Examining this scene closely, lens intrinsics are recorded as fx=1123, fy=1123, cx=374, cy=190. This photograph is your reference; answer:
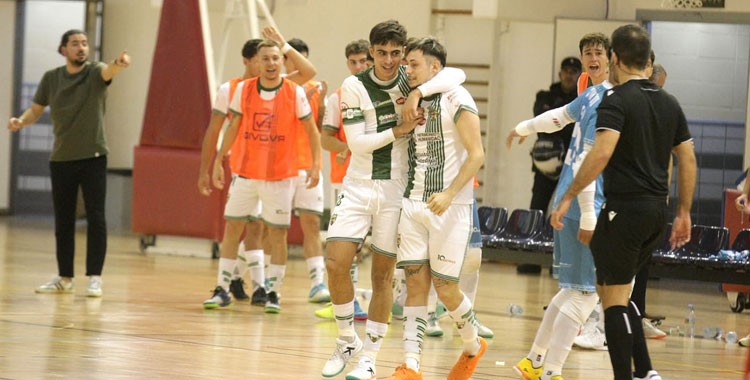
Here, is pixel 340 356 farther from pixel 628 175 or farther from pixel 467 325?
pixel 628 175

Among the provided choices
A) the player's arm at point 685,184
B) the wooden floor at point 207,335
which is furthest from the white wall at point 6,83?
the player's arm at point 685,184

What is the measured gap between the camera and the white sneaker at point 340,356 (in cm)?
514

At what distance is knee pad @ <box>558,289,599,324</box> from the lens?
5.24 m

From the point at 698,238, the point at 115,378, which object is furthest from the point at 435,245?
the point at 698,238

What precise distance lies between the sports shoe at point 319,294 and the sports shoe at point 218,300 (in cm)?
75

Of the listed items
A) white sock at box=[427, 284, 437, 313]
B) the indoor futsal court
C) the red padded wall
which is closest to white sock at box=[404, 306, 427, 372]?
the indoor futsal court

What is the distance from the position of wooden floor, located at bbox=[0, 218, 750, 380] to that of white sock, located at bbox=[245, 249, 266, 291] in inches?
9.5

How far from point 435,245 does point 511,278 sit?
21.0ft

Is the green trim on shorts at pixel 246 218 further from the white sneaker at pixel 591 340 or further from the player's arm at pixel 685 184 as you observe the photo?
the player's arm at pixel 685 184

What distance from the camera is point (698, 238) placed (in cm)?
807

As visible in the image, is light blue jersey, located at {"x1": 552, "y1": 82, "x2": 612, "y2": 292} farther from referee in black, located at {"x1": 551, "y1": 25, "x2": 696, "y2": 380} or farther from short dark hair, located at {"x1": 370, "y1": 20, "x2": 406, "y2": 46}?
short dark hair, located at {"x1": 370, "y1": 20, "x2": 406, "y2": 46}

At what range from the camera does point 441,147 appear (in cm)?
498

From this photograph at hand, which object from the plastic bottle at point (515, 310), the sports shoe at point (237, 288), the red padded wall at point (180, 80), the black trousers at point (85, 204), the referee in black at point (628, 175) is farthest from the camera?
the red padded wall at point (180, 80)

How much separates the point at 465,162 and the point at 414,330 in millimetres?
782
